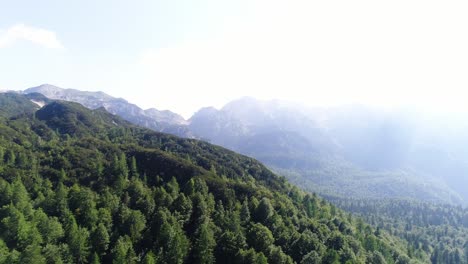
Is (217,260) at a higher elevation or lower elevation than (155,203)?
lower

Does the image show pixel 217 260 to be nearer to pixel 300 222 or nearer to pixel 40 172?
pixel 300 222

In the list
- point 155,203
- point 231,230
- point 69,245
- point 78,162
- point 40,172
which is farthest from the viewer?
point 78,162

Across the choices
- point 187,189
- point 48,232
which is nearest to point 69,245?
point 48,232

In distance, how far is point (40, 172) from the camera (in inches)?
5906

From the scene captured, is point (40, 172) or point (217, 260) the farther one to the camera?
point (40, 172)

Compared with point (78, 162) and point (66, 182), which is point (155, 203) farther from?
point (78, 162)

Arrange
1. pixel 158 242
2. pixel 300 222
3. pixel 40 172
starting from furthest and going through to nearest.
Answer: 1. pixel 40 172
2. pixel 300 222
3. pixel 158 242

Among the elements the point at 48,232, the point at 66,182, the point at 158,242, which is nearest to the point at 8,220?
the point at 48,232

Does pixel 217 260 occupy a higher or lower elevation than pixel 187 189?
lower

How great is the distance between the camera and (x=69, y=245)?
93000 millimetres

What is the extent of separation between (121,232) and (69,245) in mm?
17272

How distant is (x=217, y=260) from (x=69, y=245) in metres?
39.3

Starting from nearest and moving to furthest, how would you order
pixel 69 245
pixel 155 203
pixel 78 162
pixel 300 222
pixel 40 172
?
pixel 69 245
pixel 155 203
pixel 300 222
pixel 40 172
pixel 78 162

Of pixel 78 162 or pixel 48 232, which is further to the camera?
pixel 78 162
